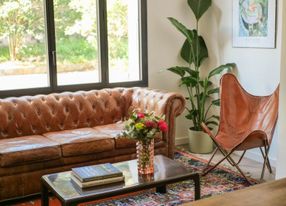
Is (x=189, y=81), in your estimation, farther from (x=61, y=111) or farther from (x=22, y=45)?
(x=22, y=45)

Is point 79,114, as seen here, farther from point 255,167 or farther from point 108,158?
point 255,167

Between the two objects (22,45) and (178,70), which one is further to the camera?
(178,70)

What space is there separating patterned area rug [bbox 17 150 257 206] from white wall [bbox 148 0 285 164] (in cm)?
78

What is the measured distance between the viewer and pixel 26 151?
3506 mm

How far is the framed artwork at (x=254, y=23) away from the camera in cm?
435

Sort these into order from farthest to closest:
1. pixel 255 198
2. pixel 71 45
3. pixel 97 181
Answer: pixel 71 45
pixel 97 181
pixel 255 198

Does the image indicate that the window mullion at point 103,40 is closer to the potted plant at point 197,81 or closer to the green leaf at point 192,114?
the potted plant at point 197,81

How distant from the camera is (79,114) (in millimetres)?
4375

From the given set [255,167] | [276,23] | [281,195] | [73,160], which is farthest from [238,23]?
[281,195]

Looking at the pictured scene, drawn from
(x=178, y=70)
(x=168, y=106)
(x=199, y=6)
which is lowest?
(x=168, y=106)

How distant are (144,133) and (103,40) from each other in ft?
7.04

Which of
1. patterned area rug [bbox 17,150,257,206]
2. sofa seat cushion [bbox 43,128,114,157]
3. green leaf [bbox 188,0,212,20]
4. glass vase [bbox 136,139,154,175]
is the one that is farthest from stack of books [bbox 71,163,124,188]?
green leaf [bbox 188,0,212,20]

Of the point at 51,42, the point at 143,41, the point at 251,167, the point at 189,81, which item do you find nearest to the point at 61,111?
the point at 51,42

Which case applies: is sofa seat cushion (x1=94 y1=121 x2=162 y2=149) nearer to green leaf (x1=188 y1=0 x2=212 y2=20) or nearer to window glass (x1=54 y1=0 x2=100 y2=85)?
window glass (x1=54 y1=0 x2=100 y2=85)
